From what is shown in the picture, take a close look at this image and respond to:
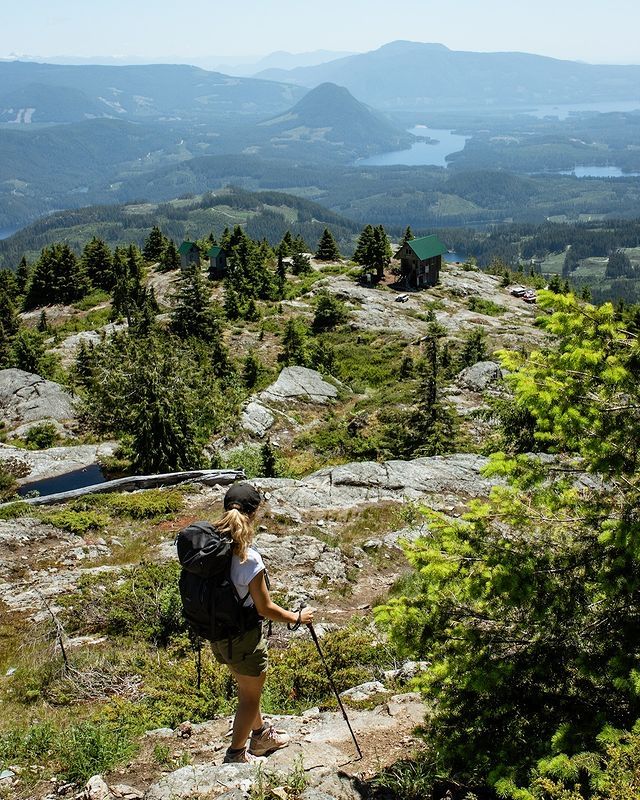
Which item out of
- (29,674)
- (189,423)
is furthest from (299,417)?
(29,674)

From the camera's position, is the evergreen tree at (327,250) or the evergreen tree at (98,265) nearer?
the evergreen tree at (98,265)

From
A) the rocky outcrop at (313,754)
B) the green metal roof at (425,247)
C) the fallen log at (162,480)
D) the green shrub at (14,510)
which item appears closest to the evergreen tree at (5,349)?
the fallen log at (162,480)

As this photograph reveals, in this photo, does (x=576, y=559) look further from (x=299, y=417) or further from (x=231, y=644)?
(x=299, y=417)

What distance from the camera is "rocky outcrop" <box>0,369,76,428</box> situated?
3012 centimetres

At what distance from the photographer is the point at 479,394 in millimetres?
35688

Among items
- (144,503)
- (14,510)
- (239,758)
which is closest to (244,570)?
(239,758)

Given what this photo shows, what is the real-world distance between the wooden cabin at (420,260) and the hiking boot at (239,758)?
58649mm

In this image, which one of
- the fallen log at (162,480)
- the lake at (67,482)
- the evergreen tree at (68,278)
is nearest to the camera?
the fallen log at (162,480)

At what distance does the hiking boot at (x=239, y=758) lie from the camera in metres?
5.78

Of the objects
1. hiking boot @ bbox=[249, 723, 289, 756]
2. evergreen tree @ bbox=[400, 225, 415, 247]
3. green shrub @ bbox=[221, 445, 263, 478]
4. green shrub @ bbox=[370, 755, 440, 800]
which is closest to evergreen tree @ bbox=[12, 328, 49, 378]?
green shrub @ bbox=[221, 445, 263, 478]

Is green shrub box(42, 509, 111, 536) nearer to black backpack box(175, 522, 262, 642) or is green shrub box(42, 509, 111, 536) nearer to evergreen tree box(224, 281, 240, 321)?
black backpack box(175, 522, 262, 642)

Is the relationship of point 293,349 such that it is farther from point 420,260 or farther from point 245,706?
point 245,706

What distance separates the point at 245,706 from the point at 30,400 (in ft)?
99.0

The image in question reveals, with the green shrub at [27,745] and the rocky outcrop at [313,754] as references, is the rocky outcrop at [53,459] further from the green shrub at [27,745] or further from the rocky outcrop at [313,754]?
the rocky outcrop at [313,754]
